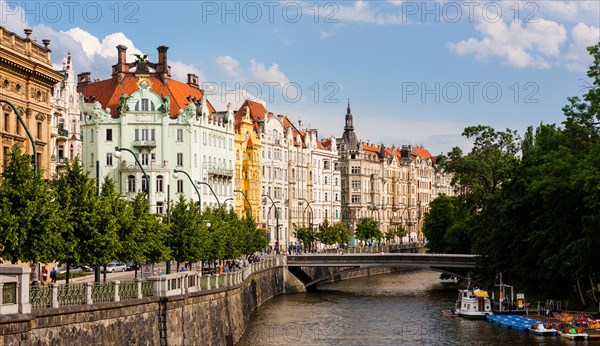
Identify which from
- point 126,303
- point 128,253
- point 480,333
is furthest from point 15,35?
point 480,333

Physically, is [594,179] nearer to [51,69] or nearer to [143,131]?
[51,69]

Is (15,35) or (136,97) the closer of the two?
(15,35)

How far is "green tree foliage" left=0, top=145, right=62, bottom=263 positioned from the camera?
35.5 meters

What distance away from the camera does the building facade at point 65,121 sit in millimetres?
77662

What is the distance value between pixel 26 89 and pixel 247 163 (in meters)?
65.9

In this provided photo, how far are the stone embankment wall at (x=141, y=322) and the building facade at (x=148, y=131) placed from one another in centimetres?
4107

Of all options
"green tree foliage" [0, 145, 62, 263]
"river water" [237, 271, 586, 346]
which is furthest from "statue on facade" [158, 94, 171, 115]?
"green tree foliage" [0, 145, 62, 263]

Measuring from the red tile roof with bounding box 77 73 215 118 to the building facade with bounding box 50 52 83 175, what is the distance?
1718 centimetres

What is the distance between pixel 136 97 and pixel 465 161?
3657 centimetres

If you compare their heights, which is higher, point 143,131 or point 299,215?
point 143,131

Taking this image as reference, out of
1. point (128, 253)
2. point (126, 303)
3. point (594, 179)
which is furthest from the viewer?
point (594, 179)

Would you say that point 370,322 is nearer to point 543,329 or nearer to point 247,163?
point 543,329

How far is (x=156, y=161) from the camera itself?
106438mm

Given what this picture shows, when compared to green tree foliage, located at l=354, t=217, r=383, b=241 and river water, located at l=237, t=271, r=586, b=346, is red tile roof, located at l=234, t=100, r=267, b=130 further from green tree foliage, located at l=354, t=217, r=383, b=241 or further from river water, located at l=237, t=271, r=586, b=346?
river water, located at l=237, t=271, r=586, b=346
